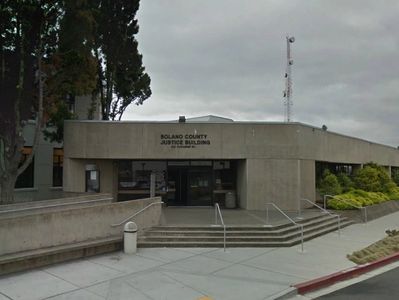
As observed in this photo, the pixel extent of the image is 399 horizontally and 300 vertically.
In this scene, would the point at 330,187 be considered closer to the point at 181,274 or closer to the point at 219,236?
the point at 219,236

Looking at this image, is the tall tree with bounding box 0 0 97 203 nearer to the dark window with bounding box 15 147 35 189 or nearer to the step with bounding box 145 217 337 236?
the dark window with bounding box 15 147 35 189

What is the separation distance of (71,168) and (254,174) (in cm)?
913

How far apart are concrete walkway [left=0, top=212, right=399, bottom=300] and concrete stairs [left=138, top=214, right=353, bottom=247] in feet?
1.36

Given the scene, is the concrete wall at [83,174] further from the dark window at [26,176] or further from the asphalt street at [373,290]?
the asphalt street at [373,290]

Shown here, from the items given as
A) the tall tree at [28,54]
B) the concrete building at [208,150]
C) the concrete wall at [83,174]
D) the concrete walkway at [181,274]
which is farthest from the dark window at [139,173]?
the concrete walkway at [181,274]

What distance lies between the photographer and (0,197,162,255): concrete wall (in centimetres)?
934

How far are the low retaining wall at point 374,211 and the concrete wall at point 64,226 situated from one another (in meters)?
10.2

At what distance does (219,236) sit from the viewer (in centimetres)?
1267

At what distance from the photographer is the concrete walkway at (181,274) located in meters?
7.74

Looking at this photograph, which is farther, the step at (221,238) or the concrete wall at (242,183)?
the concrete wall at (242,183)

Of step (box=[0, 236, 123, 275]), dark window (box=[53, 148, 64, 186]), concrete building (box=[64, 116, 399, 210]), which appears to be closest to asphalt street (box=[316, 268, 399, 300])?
step (box=[0, 236, 123, 275])

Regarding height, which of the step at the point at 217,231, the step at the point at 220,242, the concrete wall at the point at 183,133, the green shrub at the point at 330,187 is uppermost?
the concrete wall at the point at 183,133

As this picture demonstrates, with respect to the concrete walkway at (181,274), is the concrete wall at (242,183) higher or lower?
higher

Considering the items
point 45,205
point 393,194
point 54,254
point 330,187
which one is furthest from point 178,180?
point 393,194
